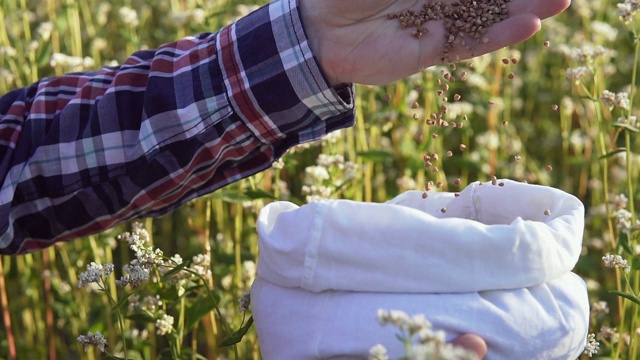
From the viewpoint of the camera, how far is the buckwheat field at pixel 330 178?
3.95 feet

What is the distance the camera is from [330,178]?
1.54m

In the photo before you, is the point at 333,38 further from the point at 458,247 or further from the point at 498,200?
the point at 458,247

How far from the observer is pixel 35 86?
138 centimetres

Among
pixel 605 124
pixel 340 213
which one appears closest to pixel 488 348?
pixel 340 213

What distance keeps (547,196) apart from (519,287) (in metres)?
0.17

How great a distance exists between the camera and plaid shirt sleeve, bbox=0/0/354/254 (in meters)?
1.14

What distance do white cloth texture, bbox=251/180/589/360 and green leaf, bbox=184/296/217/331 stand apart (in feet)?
1.33

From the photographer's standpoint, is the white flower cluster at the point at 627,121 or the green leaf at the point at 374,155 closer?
the white flower cluster at the point at 627,121

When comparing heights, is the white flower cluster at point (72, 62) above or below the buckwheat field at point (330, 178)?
above

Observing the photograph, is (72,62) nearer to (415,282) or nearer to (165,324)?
(165,324)

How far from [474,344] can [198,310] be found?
1.91 feet

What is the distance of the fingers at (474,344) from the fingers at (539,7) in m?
0.49

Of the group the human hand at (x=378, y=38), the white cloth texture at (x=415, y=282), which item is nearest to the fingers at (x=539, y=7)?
the human hand at (x=378, y=38)

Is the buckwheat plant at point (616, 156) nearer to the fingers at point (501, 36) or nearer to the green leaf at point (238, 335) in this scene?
the fingers at point (501, 36)
